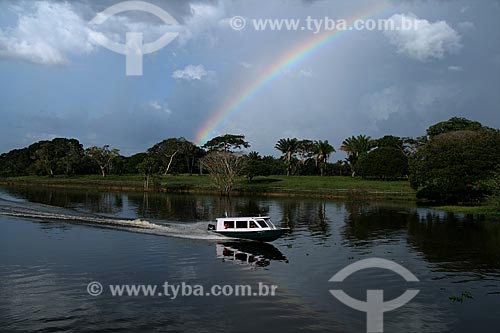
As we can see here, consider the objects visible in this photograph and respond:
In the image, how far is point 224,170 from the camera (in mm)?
110000

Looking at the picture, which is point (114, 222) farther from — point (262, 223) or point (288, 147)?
point (288, 147)

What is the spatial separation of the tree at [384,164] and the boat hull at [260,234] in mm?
92495

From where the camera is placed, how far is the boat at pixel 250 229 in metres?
40.8

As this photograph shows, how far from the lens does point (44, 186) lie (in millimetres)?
132500

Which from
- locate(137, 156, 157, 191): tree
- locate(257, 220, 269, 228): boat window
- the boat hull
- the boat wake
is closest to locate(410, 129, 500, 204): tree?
the boat hull

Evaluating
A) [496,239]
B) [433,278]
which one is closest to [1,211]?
[433,278]

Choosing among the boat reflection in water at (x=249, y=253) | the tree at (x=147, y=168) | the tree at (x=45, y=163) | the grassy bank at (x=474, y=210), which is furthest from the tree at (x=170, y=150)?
the boat reflection in water at (x=249, y=253)

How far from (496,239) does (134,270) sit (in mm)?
34634

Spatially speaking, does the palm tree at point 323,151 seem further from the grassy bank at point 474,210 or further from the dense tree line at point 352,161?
the grassy bank at point 474,210

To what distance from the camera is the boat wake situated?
150 feet

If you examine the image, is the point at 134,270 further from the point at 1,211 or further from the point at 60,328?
the point at 1,211

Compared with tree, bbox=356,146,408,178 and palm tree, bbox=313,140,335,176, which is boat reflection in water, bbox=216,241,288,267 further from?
palm tree, bbox=313,140,335,176

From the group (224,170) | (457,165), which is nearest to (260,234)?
(457,165)

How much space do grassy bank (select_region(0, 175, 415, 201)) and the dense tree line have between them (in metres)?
3.68
